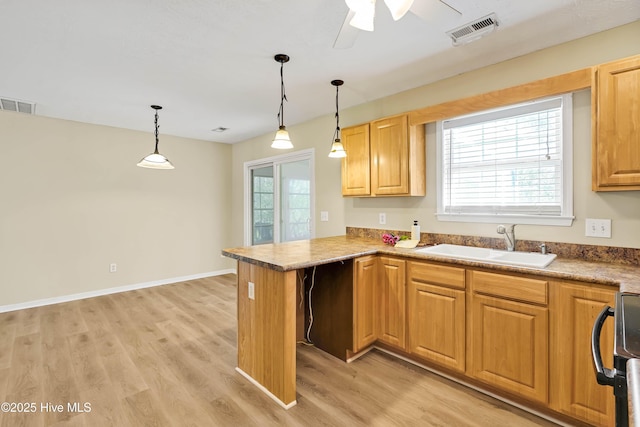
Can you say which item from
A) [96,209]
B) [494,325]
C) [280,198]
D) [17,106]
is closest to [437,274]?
[494,325]

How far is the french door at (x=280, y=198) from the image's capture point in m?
4.38

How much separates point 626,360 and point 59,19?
10.3 feet

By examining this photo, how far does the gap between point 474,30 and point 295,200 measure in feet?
10.2

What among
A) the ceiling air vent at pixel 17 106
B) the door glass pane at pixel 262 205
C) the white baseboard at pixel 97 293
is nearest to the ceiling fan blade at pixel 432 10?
the door glass pane at pixel 262 205

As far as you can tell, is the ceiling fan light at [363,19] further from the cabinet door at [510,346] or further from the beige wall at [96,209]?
the beige wall at [96,209]

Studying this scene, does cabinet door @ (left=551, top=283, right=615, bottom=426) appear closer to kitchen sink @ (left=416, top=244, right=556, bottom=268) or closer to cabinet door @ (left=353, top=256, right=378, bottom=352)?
kitchen sink @ (left=416, top=244, right=556, bottom=268)

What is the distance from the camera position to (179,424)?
1886mm

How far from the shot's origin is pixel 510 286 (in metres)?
1.96

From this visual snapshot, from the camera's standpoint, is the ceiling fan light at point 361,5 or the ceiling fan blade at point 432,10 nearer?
the ceiling fan light at point 361,5

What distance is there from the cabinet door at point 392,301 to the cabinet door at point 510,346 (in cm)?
54

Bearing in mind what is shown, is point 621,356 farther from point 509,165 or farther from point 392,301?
point 509,165

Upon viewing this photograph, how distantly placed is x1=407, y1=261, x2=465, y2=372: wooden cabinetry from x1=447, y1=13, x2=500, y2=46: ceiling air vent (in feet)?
Answer: 5.31

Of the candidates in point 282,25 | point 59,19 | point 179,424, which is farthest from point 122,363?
point 282,25

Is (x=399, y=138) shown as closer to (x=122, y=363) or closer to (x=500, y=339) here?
(x=500, y=339)
